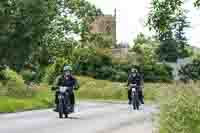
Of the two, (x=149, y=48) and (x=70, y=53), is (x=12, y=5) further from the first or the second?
(x=149, y=48)

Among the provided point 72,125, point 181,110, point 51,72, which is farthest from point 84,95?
point 181,110

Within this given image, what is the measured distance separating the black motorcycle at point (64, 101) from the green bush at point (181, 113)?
1108cm

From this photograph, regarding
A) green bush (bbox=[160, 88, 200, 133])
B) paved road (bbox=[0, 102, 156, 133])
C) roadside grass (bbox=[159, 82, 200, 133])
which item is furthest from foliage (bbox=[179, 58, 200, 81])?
green bush (bbox=[160, 88, 200, 133])

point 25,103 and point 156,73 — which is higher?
point 25,103

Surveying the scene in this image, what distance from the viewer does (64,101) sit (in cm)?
2647

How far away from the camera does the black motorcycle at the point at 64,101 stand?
26.3 metres

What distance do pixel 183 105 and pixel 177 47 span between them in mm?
80323

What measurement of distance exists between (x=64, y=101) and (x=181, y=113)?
12250mm

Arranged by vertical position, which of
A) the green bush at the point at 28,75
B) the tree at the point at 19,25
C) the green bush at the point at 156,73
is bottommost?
the green bush at the point at 156,73

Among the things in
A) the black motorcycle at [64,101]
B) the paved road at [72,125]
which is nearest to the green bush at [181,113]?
the paved road at [72,125]

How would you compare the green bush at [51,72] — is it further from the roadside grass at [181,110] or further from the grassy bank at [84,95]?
the roadside grass at [181,110]

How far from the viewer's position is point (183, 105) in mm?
14703

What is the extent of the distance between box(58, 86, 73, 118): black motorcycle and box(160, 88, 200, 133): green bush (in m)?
11.1

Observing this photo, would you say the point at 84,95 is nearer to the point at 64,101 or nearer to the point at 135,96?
the point at 135,96
